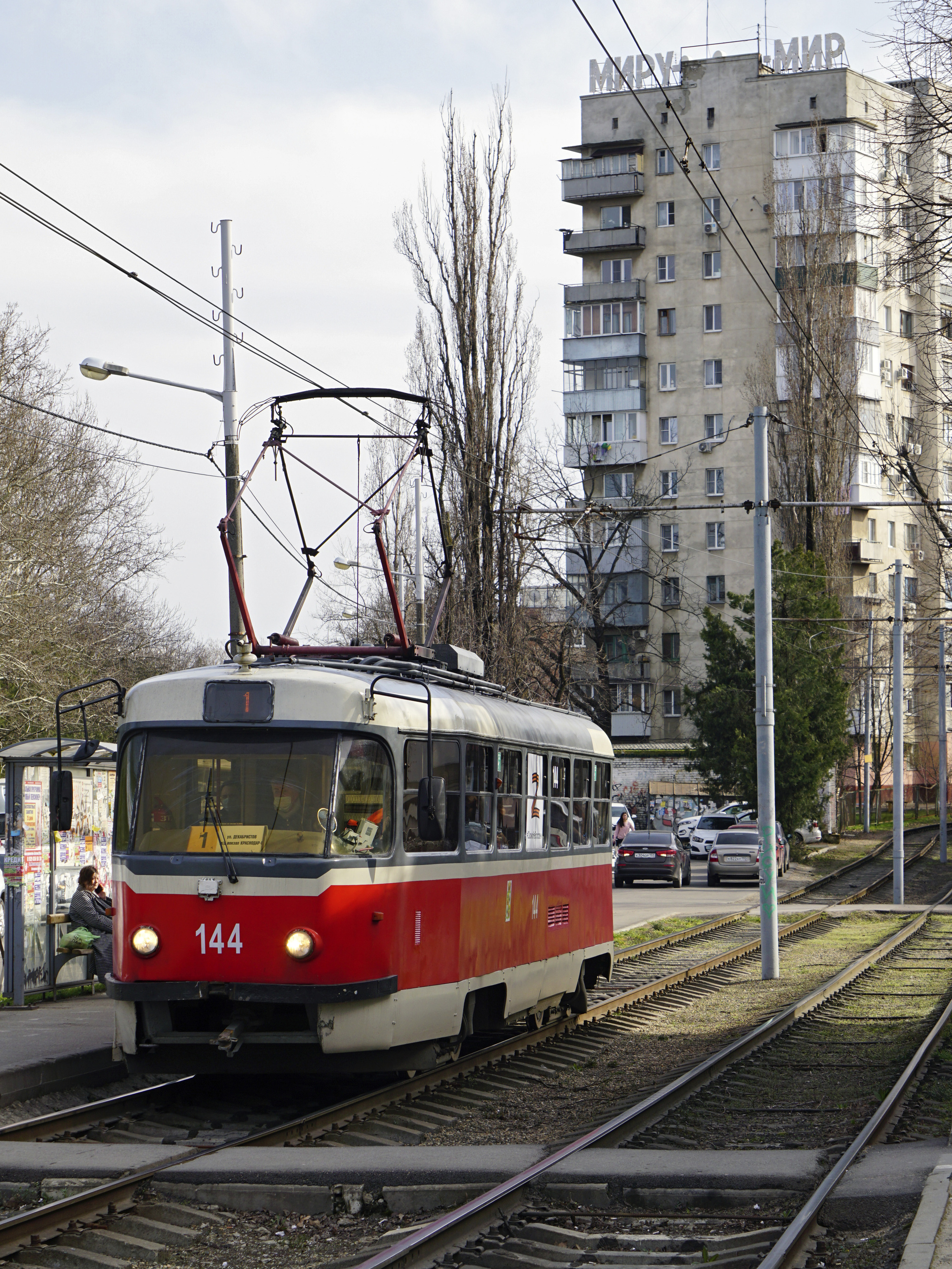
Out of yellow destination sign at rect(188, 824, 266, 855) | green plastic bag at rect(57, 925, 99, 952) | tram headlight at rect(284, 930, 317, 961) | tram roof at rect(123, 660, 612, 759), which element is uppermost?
tram roof at rect(123, 660, 612, 759)

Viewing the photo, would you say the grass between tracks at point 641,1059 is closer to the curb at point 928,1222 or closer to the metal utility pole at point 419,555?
the curb at point 928,1222

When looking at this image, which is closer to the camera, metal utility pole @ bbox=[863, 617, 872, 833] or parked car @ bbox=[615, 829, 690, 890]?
parked car @ bbox=[615, 829, 690, 890]

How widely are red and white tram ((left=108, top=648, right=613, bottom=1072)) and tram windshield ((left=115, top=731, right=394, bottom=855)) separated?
11 millimetres

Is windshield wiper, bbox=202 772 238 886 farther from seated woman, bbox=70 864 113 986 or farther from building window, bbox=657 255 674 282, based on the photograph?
building window, bbox=657 255 674 282

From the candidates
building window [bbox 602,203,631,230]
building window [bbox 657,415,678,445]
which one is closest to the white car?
building window [bbox 657,415,678,445]

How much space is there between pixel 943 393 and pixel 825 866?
110 feet

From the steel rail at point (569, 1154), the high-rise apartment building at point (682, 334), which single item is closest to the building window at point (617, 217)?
the high-rise apartment building at point (682, 334)

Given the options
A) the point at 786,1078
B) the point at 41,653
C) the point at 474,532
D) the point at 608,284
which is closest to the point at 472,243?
the point at 474,532

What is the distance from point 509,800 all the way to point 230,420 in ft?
28.1

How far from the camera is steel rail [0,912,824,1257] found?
23.9 ft

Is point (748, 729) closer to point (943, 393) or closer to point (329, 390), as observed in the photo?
point (943, 393)

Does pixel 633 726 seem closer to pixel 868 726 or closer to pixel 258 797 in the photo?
pixel 868 726

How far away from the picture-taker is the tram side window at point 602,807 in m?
16.0

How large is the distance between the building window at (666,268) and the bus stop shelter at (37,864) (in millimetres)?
60937
